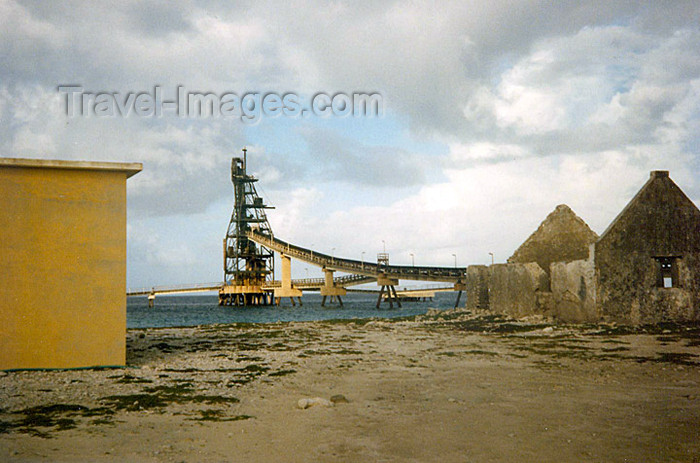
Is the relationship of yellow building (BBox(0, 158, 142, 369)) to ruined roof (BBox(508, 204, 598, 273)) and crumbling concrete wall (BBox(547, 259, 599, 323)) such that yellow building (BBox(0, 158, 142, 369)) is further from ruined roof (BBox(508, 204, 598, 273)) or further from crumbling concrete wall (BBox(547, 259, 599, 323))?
ruined roof (BBox(508, 204, 598, 273))

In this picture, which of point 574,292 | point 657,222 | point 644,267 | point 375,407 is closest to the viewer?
point 375,407

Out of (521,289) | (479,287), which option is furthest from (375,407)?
(479,287)

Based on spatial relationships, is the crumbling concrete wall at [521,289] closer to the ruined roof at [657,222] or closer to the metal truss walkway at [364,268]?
the ruined roof at [657,222]

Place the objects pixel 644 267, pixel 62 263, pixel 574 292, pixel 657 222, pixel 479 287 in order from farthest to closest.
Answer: pixel 479 287, pixel 574 292, pixel 657 222, pixel 644 267, pixel 62 263

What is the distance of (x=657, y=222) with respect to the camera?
1536cm

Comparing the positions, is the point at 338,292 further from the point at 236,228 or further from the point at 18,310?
the point at 18,310

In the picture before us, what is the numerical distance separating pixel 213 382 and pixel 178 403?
151 centimetres

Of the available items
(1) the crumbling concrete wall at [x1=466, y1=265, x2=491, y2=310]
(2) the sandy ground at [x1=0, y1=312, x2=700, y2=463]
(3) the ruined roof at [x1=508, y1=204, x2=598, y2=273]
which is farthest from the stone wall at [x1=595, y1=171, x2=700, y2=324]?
(1) the crumbling concrete wall at [x1=466, y1=265, x2=491, y2=310]

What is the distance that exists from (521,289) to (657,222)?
490 cm

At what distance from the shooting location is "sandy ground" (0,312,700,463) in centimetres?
470

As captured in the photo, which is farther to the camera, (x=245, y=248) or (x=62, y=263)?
(x=245, y=248)

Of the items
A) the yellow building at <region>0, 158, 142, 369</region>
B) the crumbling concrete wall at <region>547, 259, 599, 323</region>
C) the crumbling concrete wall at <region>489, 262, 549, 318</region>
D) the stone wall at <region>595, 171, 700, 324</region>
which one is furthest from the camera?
the crumbling concrete wall at <region>489, 262, 549, 318</region>

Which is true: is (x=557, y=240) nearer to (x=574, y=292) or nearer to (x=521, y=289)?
(x=521, y=289)

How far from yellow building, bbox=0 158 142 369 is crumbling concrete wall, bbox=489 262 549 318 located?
13.2 meters
